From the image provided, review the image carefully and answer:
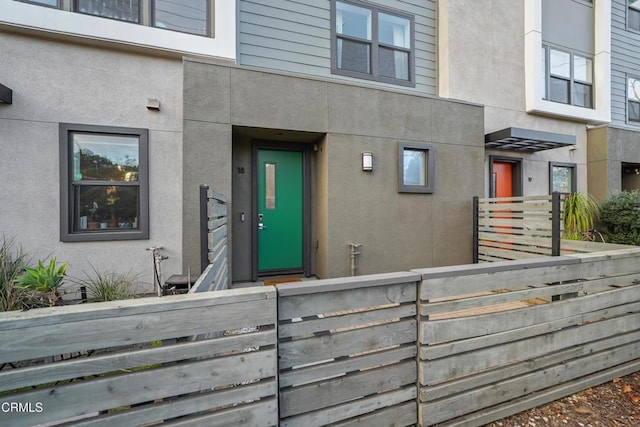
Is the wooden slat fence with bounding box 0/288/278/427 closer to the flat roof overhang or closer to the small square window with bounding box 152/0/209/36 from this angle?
the flat roof overhang

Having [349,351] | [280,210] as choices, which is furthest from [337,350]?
[280,210]

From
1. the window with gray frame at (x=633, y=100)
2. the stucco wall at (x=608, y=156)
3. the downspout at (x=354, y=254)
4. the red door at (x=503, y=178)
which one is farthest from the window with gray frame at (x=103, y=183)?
the window with gray frame at (x=633, y=100)

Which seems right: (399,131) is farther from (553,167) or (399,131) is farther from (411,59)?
(553,167)

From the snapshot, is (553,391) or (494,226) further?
(494,226)

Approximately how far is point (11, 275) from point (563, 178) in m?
9.96

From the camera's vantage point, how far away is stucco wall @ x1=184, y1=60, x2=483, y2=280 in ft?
11.9

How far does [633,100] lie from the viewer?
7582 millimetres

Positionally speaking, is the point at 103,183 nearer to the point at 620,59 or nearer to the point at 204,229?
the point at 204,229

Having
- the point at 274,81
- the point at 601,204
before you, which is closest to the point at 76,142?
the point at 274,81

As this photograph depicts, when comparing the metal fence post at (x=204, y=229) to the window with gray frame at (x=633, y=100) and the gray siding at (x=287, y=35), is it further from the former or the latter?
the window with gray frame at (x=633, y=100)

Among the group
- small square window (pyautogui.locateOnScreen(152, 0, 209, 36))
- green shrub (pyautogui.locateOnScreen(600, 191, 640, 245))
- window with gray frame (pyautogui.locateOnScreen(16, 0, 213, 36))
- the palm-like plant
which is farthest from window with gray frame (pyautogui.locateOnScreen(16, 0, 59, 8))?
green shrub (pyautogui.locateOnScreen(600, 191, 640, 245))

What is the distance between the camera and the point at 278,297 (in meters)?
1.39

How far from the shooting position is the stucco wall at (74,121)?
343 cm

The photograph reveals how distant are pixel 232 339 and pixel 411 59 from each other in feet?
19.3
